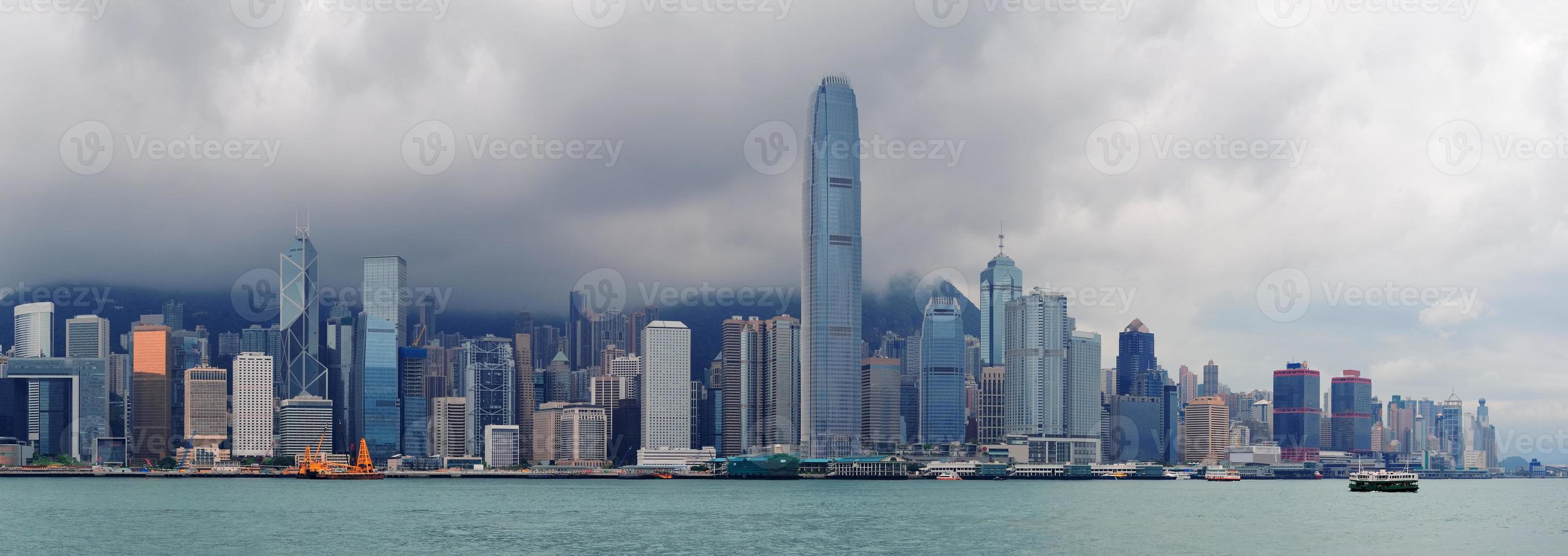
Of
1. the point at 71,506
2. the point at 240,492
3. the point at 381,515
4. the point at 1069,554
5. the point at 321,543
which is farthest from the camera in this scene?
the point at 240,492

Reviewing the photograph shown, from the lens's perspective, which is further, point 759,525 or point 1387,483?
point 1387,483

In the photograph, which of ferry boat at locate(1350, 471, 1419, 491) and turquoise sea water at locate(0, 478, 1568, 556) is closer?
turquoise sea water at locate(0, 478, 1568, 556)

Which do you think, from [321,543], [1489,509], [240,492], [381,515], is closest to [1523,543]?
[1489,509]

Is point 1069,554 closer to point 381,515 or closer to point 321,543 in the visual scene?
point 321,543

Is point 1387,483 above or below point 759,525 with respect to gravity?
below
